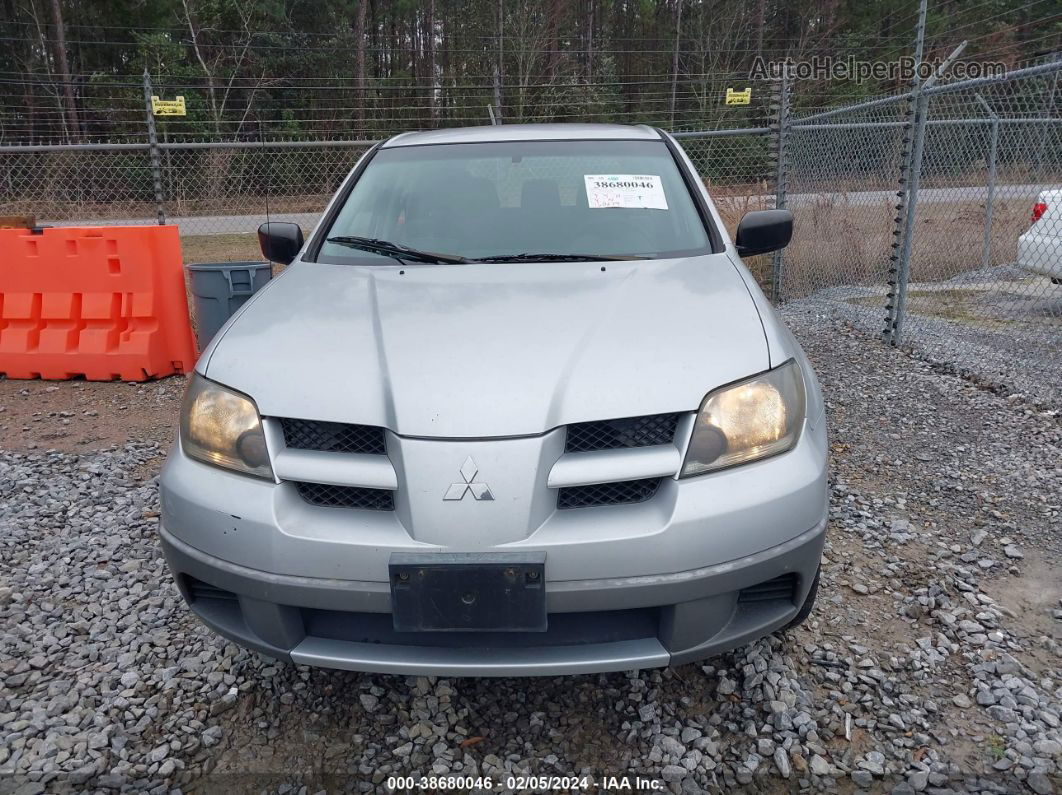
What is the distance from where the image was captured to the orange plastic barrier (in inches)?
207

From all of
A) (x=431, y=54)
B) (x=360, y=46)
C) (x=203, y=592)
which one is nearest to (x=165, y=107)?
(x=203, y=592)

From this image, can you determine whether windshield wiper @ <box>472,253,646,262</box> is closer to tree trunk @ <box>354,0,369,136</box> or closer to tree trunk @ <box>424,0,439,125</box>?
tree trunk @ <box>424,0,439,125</box>

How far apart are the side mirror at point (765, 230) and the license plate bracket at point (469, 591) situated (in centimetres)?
189

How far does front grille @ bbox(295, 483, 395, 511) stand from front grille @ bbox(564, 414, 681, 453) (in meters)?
0.45

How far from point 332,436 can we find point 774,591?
117 centimetres

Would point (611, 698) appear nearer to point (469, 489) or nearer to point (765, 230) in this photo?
point (469, 489)

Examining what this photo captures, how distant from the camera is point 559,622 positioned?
5.88ft

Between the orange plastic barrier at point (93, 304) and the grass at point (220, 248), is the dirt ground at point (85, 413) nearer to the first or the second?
the orange plastic barrier at point (93, 304)

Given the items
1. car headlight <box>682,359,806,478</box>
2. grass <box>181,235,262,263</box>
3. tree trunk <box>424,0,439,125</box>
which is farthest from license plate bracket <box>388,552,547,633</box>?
tree trunk <box>424,0,439,125</box>

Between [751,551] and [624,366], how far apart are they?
0.54 metres

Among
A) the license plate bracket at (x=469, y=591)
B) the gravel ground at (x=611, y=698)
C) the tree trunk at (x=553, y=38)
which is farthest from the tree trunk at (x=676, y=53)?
the license plate bracket at (x=469, y=591)

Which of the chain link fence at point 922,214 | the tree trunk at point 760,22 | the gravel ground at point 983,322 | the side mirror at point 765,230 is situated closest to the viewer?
the side mirror at point 765,230

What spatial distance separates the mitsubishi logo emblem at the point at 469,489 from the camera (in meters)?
1.70

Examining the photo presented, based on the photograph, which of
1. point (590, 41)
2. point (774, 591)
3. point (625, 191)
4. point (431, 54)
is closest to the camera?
point (774, 591)
